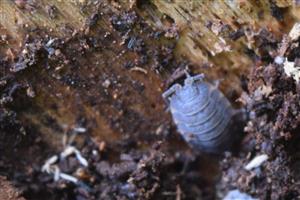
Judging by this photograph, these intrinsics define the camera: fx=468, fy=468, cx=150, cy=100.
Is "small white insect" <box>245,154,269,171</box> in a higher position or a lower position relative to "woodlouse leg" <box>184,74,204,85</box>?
lower

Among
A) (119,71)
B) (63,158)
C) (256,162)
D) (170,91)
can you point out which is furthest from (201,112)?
(63,158)

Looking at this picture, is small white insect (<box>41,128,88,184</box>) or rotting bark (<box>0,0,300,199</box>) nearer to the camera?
rotting bark (<box>0,0,300,199</box>)

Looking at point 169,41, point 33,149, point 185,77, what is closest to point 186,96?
point 185,77

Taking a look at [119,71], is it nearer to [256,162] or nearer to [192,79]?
[192,79]

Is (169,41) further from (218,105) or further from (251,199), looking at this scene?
(251,199)

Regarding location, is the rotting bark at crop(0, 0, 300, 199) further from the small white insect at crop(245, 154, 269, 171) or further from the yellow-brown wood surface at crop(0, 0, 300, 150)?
the small white insect at crop(245, 154, 269, 171)

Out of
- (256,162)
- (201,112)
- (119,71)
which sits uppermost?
(119,71)

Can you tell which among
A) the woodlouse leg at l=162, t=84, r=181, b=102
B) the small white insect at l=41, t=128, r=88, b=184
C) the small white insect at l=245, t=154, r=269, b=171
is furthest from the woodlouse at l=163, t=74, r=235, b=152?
the small white insect at l=41, t=128, r=88, b=184

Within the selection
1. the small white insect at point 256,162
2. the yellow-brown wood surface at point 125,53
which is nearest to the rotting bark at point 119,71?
the yellow-brown wood surface at point 125,53
